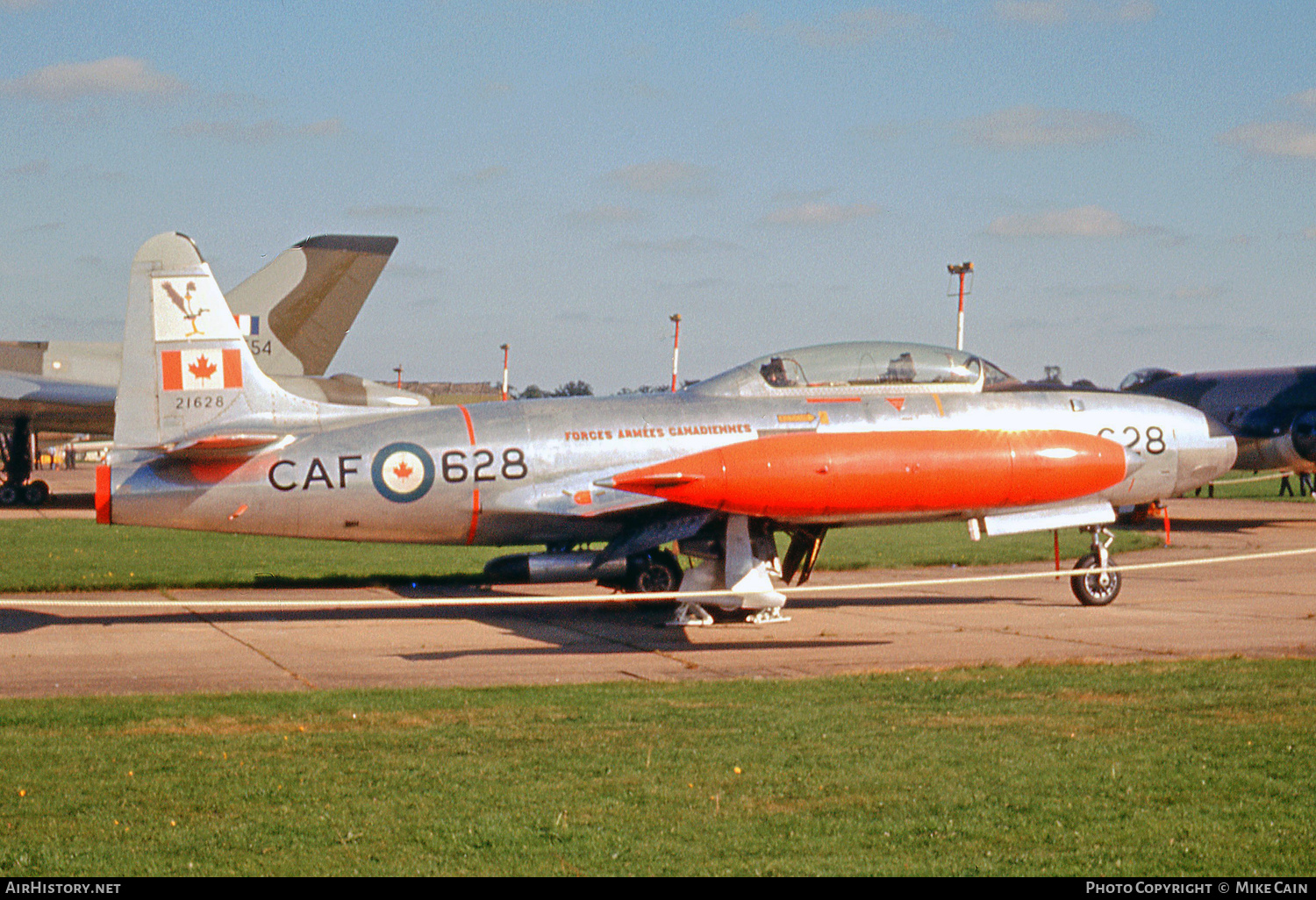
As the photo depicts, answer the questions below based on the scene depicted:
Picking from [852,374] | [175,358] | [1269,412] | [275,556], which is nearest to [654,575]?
[852,374]

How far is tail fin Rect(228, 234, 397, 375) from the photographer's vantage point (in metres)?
30.8

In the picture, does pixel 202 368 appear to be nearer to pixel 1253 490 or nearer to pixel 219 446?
pixel 219 446

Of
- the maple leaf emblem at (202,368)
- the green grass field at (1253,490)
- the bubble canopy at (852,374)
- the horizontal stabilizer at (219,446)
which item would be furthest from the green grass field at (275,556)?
the green grass field at (1253,490)

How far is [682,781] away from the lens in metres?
6.61

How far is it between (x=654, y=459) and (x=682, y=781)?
7.54 metres

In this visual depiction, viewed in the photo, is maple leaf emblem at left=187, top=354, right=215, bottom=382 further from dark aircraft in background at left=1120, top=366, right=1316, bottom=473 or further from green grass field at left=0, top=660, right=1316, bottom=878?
dark aircraft in background at left=1120, top=366, right=1316, bottom=473

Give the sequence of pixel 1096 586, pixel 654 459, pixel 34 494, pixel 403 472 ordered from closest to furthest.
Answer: pixel 403 472 → pixel 654 459 → pixel 1096 586 → pixel 34 494

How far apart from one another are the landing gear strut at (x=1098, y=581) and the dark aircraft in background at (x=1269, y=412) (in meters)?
12.5

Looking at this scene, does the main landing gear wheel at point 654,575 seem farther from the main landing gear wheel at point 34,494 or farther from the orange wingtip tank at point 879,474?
the main landing gear wheel at point 34,494

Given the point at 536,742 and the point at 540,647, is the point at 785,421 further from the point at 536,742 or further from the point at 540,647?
the point at 536,742

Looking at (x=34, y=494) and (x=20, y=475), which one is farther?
(x=20, y=475)

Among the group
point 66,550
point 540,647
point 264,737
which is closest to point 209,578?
point 66,550

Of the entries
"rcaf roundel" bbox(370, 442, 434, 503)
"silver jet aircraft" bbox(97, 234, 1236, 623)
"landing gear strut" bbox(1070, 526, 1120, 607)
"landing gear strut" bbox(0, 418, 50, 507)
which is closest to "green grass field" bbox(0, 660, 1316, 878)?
"silver jet aircraft" bbox(97, 234, 1236, 623)

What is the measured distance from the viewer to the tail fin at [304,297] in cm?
3084
